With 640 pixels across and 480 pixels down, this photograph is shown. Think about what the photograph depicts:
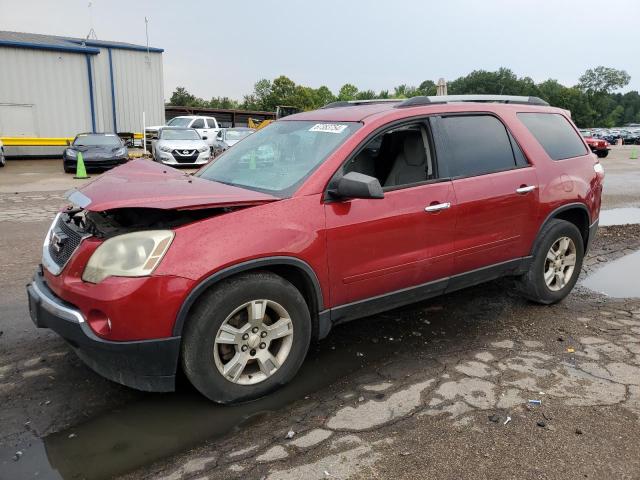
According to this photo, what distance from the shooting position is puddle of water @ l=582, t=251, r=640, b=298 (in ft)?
17.7

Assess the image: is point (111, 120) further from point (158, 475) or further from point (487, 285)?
point (158, 475)

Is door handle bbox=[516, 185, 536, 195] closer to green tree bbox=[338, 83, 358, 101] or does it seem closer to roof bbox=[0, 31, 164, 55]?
roof bbox=[0, 31, 164, 55]

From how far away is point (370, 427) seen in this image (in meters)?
2.91

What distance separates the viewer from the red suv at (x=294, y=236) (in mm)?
2816

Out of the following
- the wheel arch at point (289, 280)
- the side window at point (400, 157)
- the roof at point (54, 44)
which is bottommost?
the wheel arch at point (289, 280)

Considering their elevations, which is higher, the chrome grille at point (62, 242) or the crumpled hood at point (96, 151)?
the crumpled hood at point (96, 151)

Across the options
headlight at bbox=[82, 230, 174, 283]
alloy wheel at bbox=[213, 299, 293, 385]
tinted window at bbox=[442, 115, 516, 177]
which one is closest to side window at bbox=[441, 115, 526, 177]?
tinted window at bbox=[442, 115, 516, 177]

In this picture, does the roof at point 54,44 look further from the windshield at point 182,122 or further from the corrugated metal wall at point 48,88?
the windshield at point 182,122

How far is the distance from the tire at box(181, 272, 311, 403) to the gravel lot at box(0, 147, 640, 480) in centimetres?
14

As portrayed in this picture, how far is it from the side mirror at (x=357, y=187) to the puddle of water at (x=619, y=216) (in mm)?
7024

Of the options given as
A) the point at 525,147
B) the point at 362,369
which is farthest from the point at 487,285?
the point at 362,369

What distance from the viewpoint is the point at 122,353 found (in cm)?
277

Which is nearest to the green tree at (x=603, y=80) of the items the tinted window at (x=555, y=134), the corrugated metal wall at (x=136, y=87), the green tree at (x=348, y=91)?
the green tree at (x=348, y=91)

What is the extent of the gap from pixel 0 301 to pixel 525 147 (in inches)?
190
